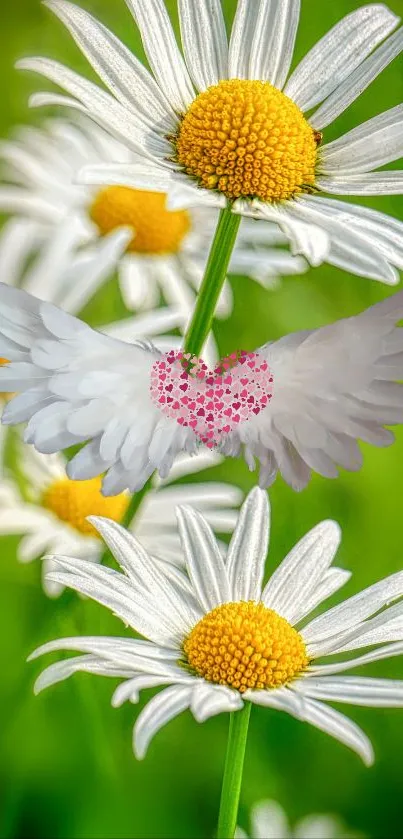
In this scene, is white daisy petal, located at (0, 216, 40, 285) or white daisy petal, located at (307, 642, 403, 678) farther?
white daisy petal, located at (0, 216, 40, 285)

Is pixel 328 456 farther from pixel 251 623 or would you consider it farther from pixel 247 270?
pixel 247 270

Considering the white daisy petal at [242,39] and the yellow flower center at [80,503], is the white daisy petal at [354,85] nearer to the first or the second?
the white daisy petal at [242,39]

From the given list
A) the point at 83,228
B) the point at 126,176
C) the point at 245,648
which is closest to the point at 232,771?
the point at 245,648

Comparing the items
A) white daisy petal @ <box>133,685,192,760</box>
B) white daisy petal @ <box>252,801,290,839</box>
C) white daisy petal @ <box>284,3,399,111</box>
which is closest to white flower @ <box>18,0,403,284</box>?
white daisy petal @ <box>284,3,399,111</box>

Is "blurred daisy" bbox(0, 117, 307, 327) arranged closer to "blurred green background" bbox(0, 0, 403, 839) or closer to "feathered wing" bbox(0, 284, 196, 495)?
"blurred green background" bbox(0, 0, 403, 839)

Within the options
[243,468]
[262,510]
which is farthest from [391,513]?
[262,510]

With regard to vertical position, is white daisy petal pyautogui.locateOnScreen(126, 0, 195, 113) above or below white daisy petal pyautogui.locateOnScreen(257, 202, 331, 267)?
above

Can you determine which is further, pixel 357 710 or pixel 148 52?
pixel 357 710

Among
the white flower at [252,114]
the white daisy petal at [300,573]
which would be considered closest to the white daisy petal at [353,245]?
the white flower at [252,114]
